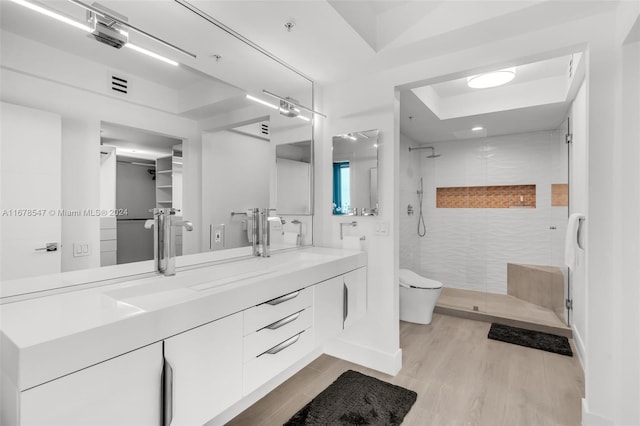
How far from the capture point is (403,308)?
11.6 feet

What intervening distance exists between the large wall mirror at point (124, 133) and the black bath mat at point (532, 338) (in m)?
2.65

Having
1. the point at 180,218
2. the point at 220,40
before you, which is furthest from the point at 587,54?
the point at 180,218

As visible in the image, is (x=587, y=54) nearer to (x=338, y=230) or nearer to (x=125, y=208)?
(x=338, y=230)

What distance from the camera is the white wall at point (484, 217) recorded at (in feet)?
12.8

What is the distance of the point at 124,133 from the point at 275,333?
1.25 metres

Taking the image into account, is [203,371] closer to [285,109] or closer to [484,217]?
[285,109]

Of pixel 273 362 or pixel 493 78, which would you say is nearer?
pixel 273 362

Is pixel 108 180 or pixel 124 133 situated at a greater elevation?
pixel 124 133

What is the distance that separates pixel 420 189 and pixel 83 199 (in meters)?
4.04

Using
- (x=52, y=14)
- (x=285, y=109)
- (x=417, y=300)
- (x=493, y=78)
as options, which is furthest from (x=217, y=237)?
(x=493, y=78)

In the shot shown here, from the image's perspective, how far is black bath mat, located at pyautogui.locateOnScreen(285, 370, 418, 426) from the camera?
6.18ft

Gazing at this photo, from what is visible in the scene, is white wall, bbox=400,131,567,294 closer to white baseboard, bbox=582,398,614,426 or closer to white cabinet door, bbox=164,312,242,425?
white baseboard, bbox=582,398,614,426

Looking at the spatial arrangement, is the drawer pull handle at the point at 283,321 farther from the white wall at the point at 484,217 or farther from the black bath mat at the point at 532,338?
the white wall at the point at 484,217

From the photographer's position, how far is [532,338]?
3.03 m
